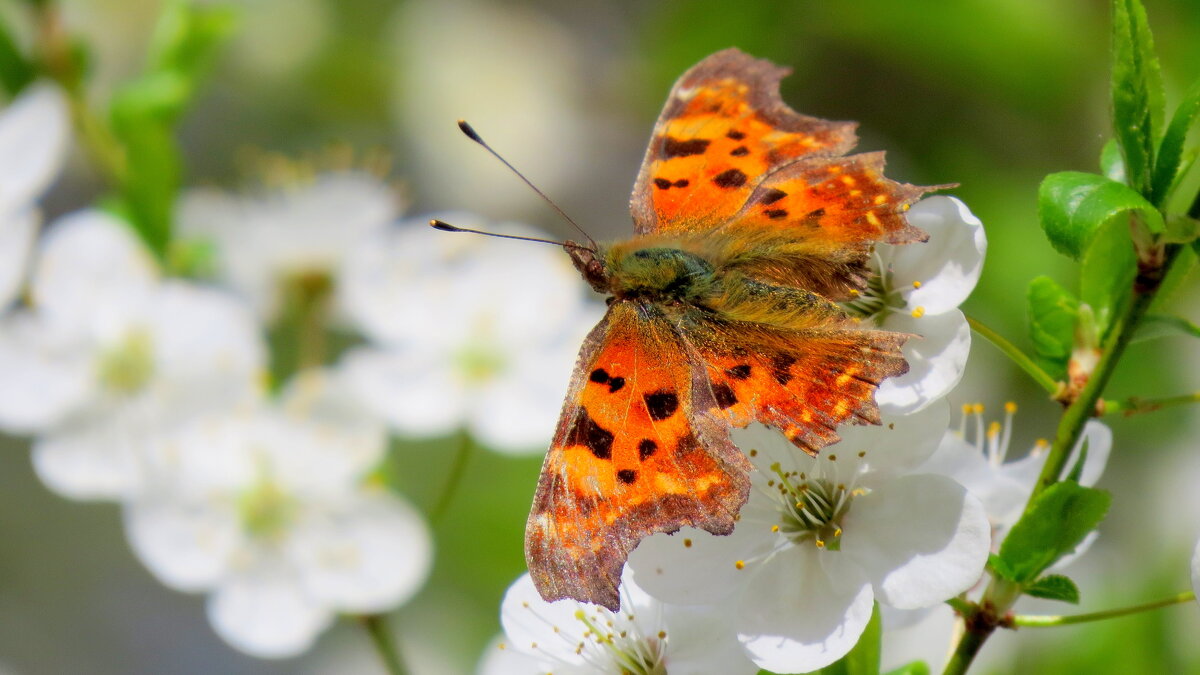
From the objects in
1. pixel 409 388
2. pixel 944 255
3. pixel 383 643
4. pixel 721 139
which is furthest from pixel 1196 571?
pixel 409 388

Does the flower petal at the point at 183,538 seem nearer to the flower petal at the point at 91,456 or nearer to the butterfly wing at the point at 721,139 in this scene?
the flower petal at the point at 91,456

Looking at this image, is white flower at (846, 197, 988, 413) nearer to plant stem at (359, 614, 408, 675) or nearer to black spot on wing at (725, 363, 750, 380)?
black spot on wing at (725, 363, 750, 380)

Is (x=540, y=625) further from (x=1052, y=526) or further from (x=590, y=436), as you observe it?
(x=1052, y=526)

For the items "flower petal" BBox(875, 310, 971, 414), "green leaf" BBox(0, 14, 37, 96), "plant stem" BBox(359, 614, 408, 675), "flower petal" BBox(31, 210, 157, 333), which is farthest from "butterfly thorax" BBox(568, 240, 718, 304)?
"green leaf" BBox(0, 14, 37, 96)

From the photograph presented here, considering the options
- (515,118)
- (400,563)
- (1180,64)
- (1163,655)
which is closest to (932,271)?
(1163,655)

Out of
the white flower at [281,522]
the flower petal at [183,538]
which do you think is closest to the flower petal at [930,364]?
the white flower at [281,522]
